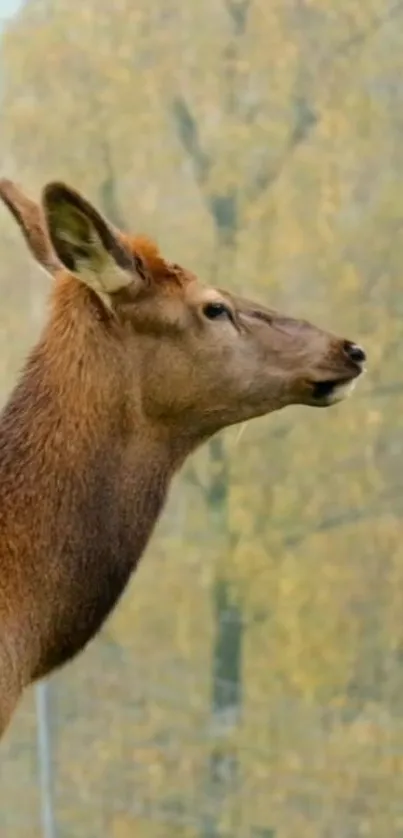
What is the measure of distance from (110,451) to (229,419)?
A: 0.15 meters

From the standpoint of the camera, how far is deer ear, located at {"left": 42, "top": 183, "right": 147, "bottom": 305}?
1207mm

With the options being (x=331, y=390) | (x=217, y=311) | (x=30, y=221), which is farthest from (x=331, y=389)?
(x=30, y=221)

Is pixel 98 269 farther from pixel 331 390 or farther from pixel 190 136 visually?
pixel 190 136

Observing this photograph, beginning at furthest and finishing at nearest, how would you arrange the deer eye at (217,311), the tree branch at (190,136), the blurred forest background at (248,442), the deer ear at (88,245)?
the tree branch at (190,136) < the blurred forest background at (248,442) < the deer eye at (217,311) < the deer ear at (88,245)

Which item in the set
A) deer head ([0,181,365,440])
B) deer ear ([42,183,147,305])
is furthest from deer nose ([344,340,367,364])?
deer ear ([42,183,147,305])

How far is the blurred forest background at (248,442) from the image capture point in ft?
7.62

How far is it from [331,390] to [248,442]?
3.36ft

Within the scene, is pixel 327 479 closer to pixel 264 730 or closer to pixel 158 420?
pixel 264 730

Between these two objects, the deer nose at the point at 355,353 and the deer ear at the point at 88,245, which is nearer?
the deer ear at the point at 88,245

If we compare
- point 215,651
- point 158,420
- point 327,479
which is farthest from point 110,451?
point 215,651

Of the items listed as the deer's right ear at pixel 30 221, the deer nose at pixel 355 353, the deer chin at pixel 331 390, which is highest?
the deer's right ear at pixel 30 221

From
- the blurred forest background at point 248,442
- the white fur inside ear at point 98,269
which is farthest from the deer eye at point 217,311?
the blurred forest background at point 248,442

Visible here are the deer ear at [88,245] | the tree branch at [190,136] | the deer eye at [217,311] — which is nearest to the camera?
the deer ear at [88,245]

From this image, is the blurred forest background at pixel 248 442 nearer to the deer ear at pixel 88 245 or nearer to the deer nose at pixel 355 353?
the deer nose at pixel 355 353
